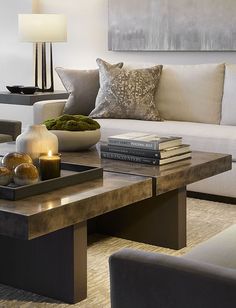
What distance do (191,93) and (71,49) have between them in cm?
160

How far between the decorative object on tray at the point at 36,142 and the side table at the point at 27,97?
2.40 m

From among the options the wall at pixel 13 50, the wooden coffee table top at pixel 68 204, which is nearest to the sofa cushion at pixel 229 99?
the wooden coffee table top at pixel 68 204

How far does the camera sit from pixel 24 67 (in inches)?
239

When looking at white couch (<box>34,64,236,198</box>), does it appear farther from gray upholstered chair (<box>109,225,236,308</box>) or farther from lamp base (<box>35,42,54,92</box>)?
gray upholstered chair (<box>109,225,236,308</box>)

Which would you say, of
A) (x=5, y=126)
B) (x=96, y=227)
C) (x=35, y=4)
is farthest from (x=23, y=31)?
(x=96, y=227)

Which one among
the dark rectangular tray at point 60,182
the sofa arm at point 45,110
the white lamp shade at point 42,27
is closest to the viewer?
the dark rectangular tray at point 60,182

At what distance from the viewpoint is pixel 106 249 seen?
10.1 ft

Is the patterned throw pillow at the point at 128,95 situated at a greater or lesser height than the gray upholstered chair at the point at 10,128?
greater

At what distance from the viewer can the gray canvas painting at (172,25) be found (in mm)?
4875

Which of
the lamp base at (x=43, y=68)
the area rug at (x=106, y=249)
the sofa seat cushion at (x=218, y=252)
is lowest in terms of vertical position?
the area rug at (x=106, y=249)

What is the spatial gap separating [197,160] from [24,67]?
337cm

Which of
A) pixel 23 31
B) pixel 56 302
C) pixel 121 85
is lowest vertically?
pixel 56 302

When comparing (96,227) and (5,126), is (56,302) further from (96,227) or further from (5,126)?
(5,126)

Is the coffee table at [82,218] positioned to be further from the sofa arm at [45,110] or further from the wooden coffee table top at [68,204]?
the sofa arm at [45,110]
